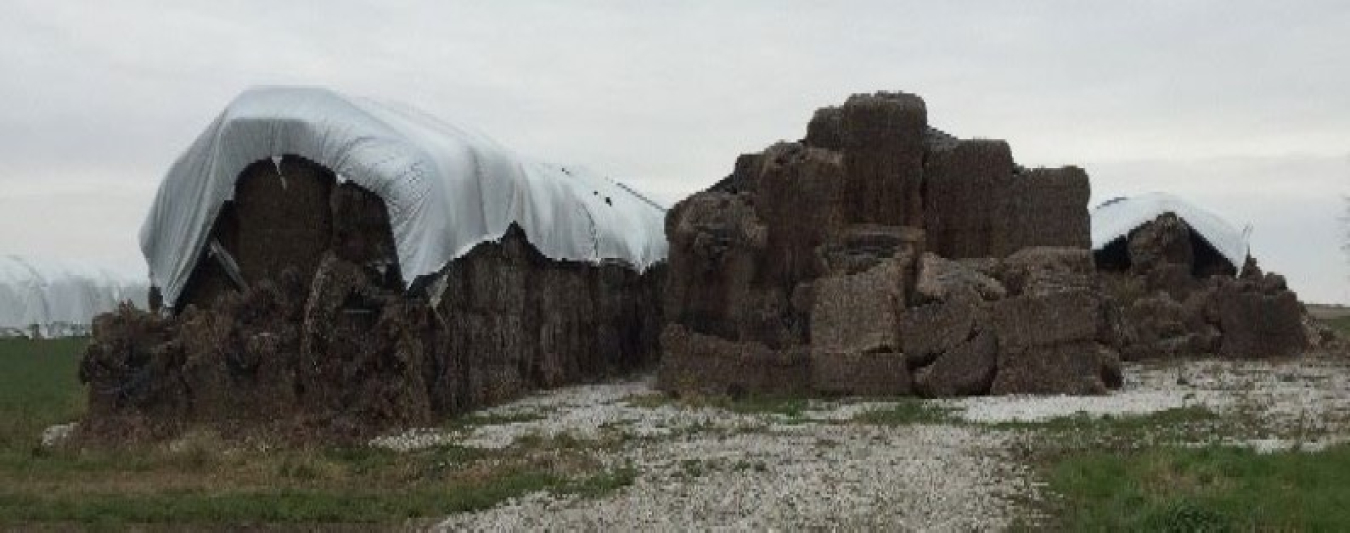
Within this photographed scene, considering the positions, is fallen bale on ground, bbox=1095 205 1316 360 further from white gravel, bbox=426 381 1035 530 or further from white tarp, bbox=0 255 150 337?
white tarp, bbox=0 255 150 337

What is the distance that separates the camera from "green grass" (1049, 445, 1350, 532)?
33.7 feet

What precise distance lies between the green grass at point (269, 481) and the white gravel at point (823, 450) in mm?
512

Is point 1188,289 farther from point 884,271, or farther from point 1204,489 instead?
point 1204,489

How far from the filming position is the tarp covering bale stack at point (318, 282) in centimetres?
1830

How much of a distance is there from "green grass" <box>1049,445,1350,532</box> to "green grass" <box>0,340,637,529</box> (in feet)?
14.0

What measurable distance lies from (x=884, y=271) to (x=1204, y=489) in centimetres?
1190

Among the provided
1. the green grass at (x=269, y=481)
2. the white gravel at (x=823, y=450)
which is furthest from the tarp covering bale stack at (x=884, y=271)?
the green grass at (x=269, y=481)

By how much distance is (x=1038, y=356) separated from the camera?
21578 mm

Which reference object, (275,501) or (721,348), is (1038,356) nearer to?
(721,348)

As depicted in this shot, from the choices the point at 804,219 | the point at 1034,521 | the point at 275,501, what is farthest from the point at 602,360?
the point at 1034,521

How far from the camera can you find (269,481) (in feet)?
46.6

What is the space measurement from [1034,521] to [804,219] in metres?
14.4

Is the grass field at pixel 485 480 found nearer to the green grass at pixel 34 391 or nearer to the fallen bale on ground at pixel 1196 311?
the green grass at pixel 34 391

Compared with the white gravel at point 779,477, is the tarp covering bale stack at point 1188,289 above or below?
above
